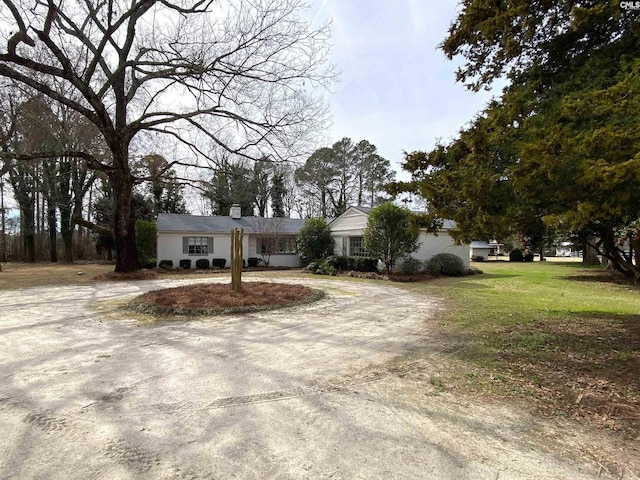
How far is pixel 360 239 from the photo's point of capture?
20.3 m

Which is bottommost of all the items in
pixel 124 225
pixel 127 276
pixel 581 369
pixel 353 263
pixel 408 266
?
pixel 581 369

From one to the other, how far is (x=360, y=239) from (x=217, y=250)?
8.83 metres

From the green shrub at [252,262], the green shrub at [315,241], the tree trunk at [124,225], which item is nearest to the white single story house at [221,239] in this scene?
the green shrub at [252,262]

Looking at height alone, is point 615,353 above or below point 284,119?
below

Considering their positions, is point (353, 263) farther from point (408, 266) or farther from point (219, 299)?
point (219, 299)

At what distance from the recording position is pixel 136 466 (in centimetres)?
240

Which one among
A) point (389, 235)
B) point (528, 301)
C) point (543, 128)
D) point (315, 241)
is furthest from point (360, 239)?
point (543, 128)

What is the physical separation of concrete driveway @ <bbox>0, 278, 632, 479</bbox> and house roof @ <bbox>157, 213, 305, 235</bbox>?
16133 mm

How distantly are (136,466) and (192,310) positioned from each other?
5.66m

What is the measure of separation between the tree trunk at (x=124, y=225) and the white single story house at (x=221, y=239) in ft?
13.2

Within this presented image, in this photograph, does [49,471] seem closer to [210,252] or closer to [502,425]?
[502,425]

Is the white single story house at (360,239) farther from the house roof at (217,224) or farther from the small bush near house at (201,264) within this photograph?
the small bush near house at (201,264)

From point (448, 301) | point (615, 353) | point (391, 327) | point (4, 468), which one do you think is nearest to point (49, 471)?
point (4, 468)

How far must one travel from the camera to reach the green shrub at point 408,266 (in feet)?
57.7
